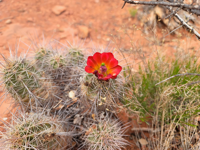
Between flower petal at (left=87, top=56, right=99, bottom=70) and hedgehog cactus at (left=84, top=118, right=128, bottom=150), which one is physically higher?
flower petal at (left=87, top=56, right=99, bottom=70)

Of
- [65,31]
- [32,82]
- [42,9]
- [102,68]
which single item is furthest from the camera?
[42,9]

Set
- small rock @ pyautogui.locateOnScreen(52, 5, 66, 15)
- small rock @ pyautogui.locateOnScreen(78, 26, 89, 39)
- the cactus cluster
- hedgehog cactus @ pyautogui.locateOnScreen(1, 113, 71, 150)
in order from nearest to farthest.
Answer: hedgehog cactus @ pyautogui.locateOnScreen(1, 113, 71, 150) → the cactus cluster → small rock @ pyautogui.locateOnScreen(78, 26, 89, 39) → small rock @ pyautogui.locateOnScreen(52, 5, 66, 15)

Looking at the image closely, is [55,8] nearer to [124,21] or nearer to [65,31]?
[65,31]

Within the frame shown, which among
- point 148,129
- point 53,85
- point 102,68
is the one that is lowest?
point 148,129

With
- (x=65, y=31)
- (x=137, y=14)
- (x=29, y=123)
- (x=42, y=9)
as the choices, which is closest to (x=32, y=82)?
(x=29, y=123)

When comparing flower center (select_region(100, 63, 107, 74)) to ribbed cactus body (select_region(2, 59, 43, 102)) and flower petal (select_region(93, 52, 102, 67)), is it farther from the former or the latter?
ribbed cactus body (select_region(2, 59, 43, 102))

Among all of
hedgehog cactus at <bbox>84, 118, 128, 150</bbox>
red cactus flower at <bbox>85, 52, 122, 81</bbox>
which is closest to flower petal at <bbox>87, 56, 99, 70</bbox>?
red cactus flower at <bbox>85, 52, 122, 81</bbox>
